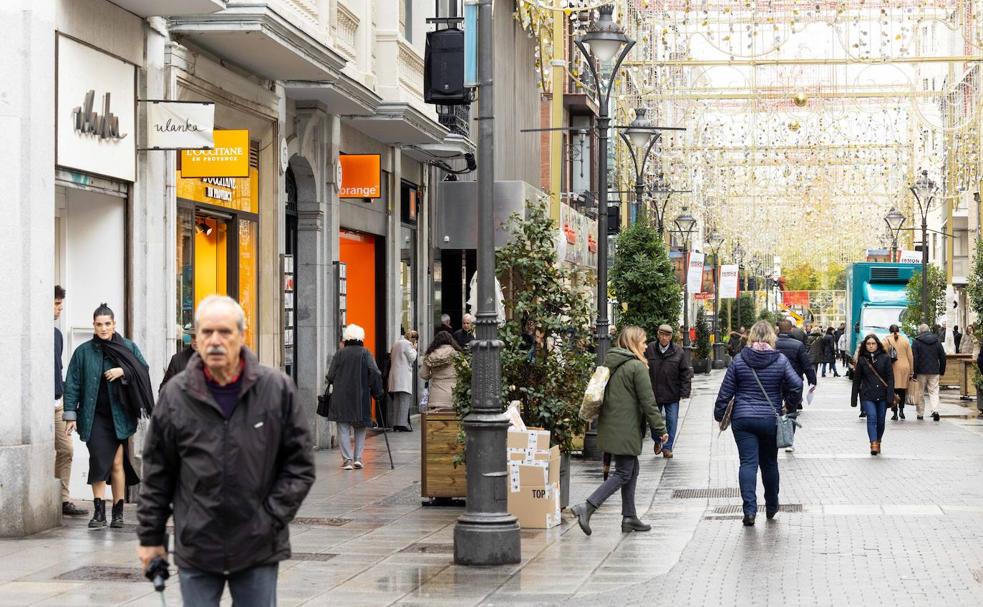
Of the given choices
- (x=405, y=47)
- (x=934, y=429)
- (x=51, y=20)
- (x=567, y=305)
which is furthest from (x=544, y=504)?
(x=934, y=429)

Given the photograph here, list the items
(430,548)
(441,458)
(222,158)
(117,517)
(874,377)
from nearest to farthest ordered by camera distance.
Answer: (430,548) < (117,517) < (441,458) < (222,158) < (874,377)

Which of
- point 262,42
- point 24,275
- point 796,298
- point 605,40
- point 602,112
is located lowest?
point 796,298

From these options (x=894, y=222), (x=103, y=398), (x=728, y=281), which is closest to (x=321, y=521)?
(x=103, y=398)

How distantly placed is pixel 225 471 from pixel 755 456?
9.24m

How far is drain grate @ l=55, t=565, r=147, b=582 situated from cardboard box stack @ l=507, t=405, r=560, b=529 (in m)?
3.78

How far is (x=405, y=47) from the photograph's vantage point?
87.1ft

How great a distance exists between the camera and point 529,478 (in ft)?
46.0

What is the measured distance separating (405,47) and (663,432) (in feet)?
45.7

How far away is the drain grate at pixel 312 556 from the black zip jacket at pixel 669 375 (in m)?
10.7

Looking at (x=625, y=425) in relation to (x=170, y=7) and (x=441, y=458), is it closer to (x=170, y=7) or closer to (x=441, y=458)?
(x=441, y=458)

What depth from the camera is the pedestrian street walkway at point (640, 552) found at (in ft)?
34.4

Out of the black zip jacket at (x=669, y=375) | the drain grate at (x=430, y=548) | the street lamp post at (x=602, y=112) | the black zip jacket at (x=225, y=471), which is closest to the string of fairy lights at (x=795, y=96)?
the street lamp post at (x=602, y=112)

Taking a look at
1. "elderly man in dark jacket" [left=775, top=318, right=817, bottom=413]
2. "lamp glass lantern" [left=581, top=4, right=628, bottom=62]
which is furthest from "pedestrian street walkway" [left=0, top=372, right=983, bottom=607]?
"lamp glass lantern" [left=581, top=4, right=628, bottom=62]

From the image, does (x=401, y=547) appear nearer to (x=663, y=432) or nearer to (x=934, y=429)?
(x=663, y=432)
